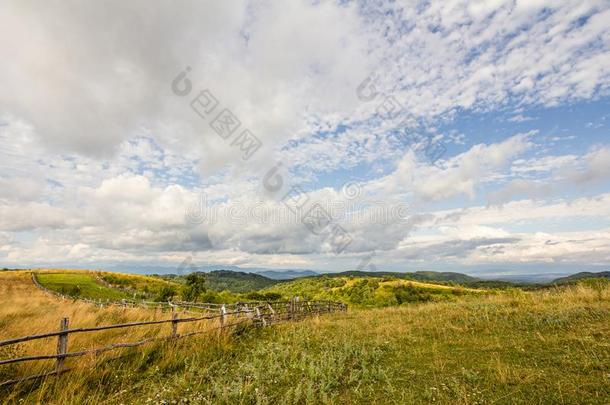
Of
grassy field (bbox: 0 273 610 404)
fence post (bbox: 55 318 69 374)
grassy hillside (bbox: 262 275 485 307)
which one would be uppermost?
fence post (bbox: 55 318 69 374)

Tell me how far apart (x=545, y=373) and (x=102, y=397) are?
29.9ft

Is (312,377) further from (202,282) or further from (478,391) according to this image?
(202,282)

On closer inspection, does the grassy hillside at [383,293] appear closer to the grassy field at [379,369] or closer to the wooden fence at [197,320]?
the wooden fence at [197,320]

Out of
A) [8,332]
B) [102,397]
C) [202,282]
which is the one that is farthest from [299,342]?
[202,282]

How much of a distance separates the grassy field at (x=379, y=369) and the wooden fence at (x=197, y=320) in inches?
12.1

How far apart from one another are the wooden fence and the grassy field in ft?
1.01

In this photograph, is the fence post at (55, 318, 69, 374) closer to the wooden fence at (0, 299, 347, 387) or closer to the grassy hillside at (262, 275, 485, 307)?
the wooden fence at (0, 299, 347, 387)

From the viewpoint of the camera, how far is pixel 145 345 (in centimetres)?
891

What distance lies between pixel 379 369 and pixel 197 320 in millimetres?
8003

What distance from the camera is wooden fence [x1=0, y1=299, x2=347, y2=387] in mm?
6493

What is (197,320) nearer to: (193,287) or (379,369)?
(379,369)

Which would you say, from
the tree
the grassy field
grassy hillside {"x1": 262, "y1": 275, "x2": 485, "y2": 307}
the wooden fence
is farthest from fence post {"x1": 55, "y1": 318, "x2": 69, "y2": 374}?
grassy hillside {"x1": 262, "y1": 275, "x2": 485, "y2": 307}

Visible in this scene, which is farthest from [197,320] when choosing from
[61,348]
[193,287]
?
[193,287]

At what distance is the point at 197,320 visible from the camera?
41.5 ft
